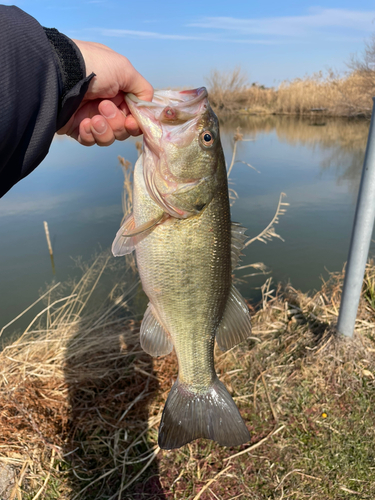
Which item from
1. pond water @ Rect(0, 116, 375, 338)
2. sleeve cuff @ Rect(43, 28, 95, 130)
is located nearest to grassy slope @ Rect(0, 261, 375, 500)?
pond water @ Rect(0, 116, 375, 338)

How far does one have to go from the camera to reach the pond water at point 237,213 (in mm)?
6838

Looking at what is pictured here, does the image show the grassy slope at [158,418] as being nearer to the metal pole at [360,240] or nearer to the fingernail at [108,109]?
the metal pole at [360,240]

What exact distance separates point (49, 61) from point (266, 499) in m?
3.10

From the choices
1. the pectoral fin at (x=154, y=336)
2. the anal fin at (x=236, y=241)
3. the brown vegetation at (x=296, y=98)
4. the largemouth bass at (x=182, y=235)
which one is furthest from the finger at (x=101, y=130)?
the brown vegetation at (x=296, y=98)

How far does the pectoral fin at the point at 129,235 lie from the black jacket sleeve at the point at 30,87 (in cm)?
51

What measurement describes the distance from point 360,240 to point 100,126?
2.60 m

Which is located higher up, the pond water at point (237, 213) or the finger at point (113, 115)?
the finger at point (113, 115)

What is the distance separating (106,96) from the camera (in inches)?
77.2

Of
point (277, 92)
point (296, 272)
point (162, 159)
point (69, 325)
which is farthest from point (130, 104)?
point (277, 92)

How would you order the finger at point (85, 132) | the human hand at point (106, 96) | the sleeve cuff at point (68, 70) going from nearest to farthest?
1. the sleeve cuff at point (68, 70)
2. the human hand at point (106, 96)
3. the finger at point (85, 132)

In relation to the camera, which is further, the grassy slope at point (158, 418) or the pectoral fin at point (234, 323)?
the grassy slope at point (158, 418)

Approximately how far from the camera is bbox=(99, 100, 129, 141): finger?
1.94 metres

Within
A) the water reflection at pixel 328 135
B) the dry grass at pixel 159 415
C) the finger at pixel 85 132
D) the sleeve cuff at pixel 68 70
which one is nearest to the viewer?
the sleeve cuff at pixel 68 70

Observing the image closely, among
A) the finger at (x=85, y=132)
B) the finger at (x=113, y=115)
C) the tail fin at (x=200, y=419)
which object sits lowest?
the tail fin at (x=200, y=419)
